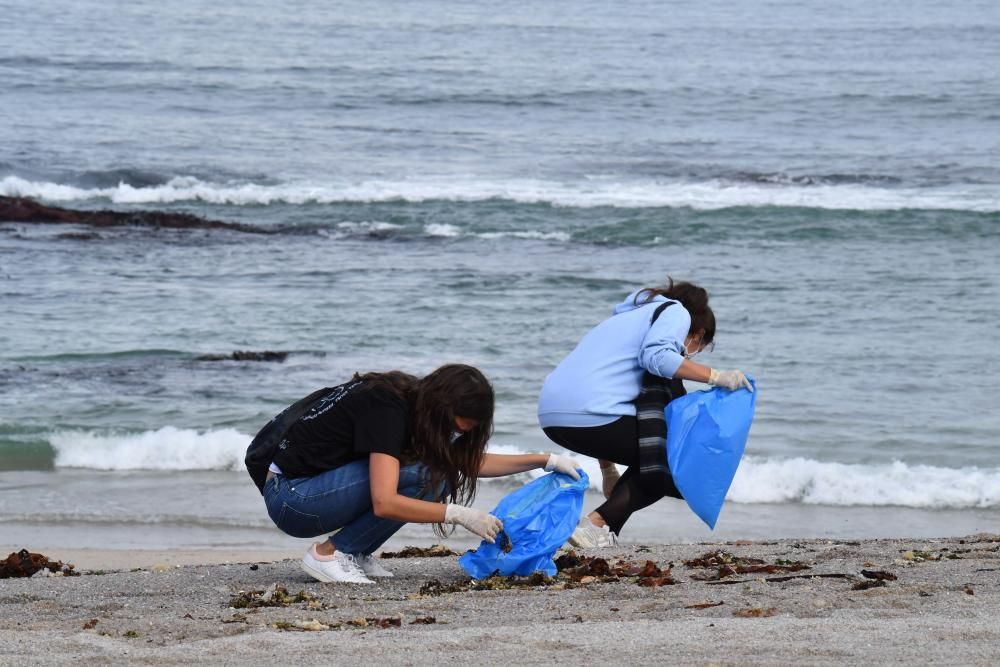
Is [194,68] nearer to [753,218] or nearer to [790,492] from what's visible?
[753,218]

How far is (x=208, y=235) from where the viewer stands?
703 inches

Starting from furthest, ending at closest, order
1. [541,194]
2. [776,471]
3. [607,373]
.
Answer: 1. [541,194]
2. [776,471]
3. [607,373]

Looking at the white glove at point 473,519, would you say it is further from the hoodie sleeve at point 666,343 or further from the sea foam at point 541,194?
the sea foam at point 541,194

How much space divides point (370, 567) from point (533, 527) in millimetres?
691

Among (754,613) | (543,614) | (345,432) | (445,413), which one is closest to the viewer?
(754,613)

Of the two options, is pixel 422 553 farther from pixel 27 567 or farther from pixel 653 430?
pixel 27 567

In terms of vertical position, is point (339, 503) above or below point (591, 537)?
above

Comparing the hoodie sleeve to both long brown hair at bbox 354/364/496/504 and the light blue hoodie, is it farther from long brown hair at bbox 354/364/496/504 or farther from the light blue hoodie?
long brown hair at bbox 354/364/496/504

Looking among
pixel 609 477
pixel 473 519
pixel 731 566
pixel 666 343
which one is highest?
pixel 666 343

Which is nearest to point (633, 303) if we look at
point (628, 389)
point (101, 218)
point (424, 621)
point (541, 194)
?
point (628, 389)

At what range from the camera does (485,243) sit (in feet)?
59.1

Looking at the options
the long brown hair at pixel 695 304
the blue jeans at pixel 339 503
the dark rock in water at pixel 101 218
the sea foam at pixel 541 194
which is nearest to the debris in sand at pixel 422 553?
the blue jeans at pixel 339 503

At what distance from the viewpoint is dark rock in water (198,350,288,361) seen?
1168cm

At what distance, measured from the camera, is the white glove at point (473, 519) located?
439 cm
